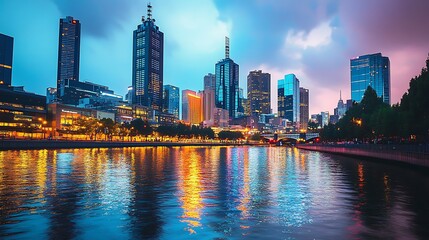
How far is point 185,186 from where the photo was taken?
27.7 metres

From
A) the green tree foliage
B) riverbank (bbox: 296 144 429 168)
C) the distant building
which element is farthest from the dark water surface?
the distant building

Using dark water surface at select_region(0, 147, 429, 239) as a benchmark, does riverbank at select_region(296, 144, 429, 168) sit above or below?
above

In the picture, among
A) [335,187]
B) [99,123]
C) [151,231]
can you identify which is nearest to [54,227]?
[151,231]

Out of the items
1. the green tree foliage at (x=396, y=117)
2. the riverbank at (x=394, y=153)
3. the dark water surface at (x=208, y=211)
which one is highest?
the green tree foliage at (x=396, y=117)

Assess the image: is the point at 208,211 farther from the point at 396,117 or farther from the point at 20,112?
the point at 20,112

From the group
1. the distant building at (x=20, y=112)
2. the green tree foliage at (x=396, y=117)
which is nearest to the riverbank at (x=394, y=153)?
the green tree foliage at (x=396, y=117)

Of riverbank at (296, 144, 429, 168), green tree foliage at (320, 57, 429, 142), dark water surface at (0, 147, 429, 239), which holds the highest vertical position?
green tree foliage at (320, 57, 429, 142)

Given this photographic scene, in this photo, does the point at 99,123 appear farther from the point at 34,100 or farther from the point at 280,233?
the point at 280,233

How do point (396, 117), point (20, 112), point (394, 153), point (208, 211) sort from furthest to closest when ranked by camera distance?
point (20, 112) → point (396, 117) → point (394, 153) → point (208, 211)

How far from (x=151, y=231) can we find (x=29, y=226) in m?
5.26

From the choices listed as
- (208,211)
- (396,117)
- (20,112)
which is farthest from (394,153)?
(20,112)

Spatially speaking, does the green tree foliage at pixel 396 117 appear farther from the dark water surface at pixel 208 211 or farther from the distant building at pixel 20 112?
the distant building at pixel 20 112

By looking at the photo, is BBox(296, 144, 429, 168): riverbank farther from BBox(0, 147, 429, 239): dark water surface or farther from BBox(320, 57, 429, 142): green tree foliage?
BBox(0, 147, 429, 239): dark water surface

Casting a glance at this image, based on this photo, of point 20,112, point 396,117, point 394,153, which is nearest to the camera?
point 394,153
